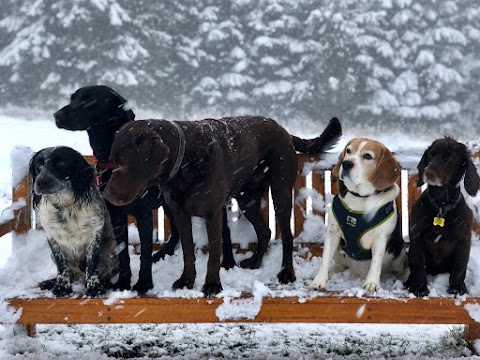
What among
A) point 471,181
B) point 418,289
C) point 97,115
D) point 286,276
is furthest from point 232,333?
point 471,181

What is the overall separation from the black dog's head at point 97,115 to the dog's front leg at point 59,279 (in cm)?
67

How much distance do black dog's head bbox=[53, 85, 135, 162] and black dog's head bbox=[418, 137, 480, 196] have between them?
1999mm

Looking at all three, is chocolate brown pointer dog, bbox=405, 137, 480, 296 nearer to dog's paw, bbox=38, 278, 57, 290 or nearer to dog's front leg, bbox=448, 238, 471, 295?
dog's front leg, bbox=448, 238, 471, 295

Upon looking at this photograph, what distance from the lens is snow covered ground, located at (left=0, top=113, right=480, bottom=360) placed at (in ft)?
13.2

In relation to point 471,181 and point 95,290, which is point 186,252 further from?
point 471,181

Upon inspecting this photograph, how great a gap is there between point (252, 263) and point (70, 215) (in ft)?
4.90

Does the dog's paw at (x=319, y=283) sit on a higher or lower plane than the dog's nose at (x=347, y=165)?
lower

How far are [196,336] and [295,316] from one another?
1.55 metres

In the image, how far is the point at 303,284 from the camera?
13.4ft

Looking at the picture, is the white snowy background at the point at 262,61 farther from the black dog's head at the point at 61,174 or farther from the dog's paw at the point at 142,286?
the dog's paw at the point at 142,286

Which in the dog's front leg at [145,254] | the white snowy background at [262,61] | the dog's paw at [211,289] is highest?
the white snowy background at [262,61]

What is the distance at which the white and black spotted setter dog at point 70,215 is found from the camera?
3.71 meters

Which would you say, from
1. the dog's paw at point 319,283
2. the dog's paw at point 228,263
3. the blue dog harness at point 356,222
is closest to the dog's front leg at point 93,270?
the dog's paw at point 228,263

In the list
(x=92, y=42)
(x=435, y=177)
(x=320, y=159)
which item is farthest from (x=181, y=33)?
(x=435, y=177)
